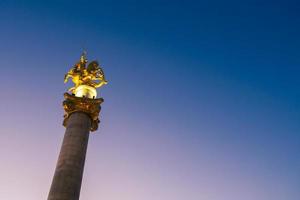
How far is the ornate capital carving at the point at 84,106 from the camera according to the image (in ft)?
68.1

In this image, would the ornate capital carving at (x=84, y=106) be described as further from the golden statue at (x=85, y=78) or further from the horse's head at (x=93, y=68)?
the horse's head at (x=93, y=68)

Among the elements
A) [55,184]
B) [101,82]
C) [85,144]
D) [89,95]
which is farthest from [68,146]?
[101,82]

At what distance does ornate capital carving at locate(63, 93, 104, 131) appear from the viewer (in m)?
20.8

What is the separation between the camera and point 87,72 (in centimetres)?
2408

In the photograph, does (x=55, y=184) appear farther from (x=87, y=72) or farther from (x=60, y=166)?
(x=87, y=72)

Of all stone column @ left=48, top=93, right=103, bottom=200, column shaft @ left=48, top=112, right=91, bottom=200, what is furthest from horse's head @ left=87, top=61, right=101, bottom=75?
column shaft @ left=48, top=112, right=91, bottom=200

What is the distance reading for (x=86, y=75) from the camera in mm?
23844

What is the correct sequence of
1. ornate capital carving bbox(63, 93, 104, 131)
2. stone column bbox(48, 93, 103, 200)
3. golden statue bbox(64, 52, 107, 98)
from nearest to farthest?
stone column bbox(48, 93, 103, 200) < ornate capital carving bbox(63, 93, 104, 131) < golden statue bbox(64, 52, 107, 98)

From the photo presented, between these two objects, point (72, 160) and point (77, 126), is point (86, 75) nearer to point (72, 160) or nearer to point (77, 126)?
point (77, 126)

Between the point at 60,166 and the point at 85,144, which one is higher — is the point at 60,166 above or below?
below

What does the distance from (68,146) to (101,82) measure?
643cm

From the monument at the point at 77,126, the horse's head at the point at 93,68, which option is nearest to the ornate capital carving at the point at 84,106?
the monument at the point at 77,126

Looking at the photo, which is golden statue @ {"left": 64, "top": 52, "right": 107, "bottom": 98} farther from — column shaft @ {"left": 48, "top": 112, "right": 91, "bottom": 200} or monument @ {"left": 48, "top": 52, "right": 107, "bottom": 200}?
column shaft @ {"left": 48, "top": 112, "right": 91, "bottom": 200}

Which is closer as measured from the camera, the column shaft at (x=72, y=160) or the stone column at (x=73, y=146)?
the column shaft at (x=72, y=160)
